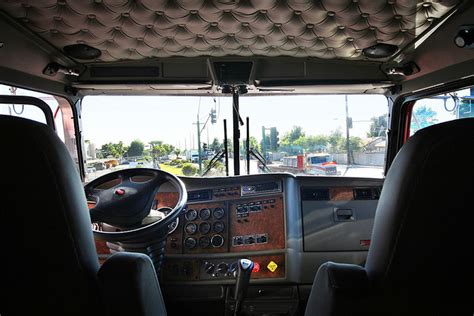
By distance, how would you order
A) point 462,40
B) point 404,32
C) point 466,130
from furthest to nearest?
point 404,32
point 462,40
point 466,130

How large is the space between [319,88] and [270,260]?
54.5 inches

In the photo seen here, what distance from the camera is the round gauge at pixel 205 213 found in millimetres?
2317

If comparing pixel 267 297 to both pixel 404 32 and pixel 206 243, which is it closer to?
pixel 206 243

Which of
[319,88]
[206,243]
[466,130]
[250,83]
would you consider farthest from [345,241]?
[466,130]

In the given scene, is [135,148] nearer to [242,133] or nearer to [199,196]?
[199,196]

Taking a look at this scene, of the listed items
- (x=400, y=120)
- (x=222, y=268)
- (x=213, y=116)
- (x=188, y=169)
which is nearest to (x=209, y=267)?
(x=222, y=268)

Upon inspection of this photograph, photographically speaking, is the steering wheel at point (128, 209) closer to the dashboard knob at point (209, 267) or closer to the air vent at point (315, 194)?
the dashboard knob at point (209, 267)

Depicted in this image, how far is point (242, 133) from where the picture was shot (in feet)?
8.86

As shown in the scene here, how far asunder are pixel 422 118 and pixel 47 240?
2672 mm

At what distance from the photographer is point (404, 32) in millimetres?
2107

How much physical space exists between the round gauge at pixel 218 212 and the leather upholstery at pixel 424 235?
1330 millimetres

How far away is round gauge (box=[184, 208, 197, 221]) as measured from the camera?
7.59ft

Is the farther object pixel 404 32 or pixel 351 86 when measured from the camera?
pixel 351 86

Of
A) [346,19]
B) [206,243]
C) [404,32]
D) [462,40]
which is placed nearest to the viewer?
[462,40]
